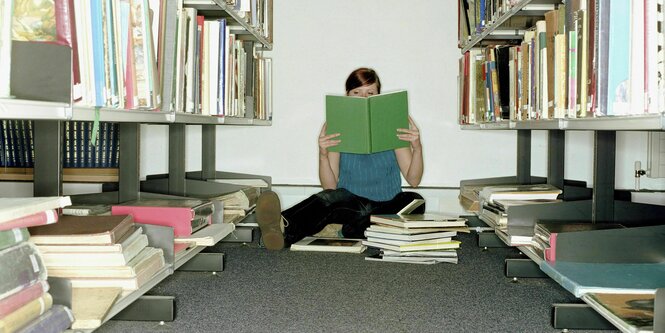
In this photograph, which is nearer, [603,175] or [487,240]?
[603,175]

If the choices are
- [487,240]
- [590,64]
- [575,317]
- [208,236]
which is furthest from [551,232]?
[487,240]

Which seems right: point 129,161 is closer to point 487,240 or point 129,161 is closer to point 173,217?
point 173,217

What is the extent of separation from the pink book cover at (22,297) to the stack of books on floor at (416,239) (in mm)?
1759

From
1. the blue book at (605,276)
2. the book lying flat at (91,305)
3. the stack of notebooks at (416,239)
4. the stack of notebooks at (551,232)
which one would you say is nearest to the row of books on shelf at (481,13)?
the stack of notebooks at (551,232)

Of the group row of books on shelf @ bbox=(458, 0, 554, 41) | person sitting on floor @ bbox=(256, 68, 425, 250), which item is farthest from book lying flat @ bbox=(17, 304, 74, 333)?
person sitting on floor @ bbox=(256, 68, 425, 250)

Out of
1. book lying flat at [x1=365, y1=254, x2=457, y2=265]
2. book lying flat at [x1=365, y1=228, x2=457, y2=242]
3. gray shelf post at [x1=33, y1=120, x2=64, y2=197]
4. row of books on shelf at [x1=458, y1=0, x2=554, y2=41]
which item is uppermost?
row of books on shelf at [x1=458, y1=0, x2=554, y2=41]

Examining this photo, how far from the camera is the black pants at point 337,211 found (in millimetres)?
3248

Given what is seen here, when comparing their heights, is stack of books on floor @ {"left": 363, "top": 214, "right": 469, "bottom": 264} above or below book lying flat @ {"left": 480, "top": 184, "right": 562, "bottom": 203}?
below

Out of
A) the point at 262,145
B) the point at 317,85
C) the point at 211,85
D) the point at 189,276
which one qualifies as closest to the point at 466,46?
the point at 317,85

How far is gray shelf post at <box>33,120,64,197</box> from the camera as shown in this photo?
5.92 feet

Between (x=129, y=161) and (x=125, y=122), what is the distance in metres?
0.22

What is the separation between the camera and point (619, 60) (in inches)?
58.5

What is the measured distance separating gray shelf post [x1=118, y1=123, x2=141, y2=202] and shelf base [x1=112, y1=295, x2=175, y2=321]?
1.76ft

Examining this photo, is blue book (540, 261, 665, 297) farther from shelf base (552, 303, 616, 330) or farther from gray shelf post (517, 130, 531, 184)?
gray shelf post (517, 130, 531, 184)
